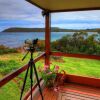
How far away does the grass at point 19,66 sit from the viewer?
2.24m

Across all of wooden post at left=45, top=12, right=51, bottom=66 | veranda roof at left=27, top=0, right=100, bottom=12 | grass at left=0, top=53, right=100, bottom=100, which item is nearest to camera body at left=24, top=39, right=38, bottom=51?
grass at left=0, top=53, right=100, bottom=100

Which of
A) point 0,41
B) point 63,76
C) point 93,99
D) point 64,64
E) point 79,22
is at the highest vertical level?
point 79,22

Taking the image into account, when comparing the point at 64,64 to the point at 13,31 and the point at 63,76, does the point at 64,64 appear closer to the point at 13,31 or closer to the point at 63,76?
the point at 63,76

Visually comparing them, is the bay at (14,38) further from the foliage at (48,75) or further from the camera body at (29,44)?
the foliage at (48,75)

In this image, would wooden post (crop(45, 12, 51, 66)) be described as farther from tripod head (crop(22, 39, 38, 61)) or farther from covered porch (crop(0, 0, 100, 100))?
tripod head (crop(22, 39, 38, 61))

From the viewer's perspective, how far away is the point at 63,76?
363cm

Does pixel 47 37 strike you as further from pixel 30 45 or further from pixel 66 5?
pixel 30 45

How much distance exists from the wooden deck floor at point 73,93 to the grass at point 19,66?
1.20 ft

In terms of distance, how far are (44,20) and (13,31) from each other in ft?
4.34

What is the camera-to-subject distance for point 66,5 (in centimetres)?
297

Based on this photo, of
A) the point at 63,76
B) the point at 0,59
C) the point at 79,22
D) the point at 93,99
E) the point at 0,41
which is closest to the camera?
the point at 0,41

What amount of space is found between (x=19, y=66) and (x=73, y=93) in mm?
1342

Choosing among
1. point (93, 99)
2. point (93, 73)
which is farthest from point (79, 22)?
point (93, 99)

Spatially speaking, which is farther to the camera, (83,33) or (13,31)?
(83,33)
